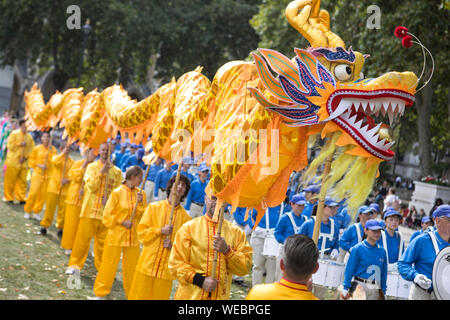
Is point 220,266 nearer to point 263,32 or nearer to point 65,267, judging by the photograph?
point 65,267

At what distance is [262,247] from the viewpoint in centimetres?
904

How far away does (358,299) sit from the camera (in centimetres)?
277

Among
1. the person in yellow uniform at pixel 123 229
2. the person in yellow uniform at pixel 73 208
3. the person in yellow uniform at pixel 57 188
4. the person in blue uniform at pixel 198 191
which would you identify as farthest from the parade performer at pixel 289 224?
the person in yellow uniform at pixel 57 188

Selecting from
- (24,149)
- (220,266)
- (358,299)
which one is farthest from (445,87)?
(358,299)

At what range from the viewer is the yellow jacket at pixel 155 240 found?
19.6 ft

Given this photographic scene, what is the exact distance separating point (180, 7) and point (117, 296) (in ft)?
72.1

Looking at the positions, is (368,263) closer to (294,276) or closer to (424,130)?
(294,276)

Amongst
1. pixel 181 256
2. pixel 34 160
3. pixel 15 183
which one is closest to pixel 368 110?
pixel 181 256

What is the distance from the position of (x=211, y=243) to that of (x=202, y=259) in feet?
0.53

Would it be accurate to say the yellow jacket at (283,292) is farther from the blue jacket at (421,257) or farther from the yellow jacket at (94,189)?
the yellow jacket at (94,189)

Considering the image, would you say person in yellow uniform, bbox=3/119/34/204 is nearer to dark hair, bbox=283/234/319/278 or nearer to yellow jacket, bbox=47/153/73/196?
yellow jacket, bbox=47/153/73/196

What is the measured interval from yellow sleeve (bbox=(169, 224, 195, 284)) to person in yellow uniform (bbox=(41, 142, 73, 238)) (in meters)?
6.53

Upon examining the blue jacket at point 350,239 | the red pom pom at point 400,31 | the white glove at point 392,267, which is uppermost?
the red pom pom at point 400,31

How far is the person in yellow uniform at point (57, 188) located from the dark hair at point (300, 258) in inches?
335
